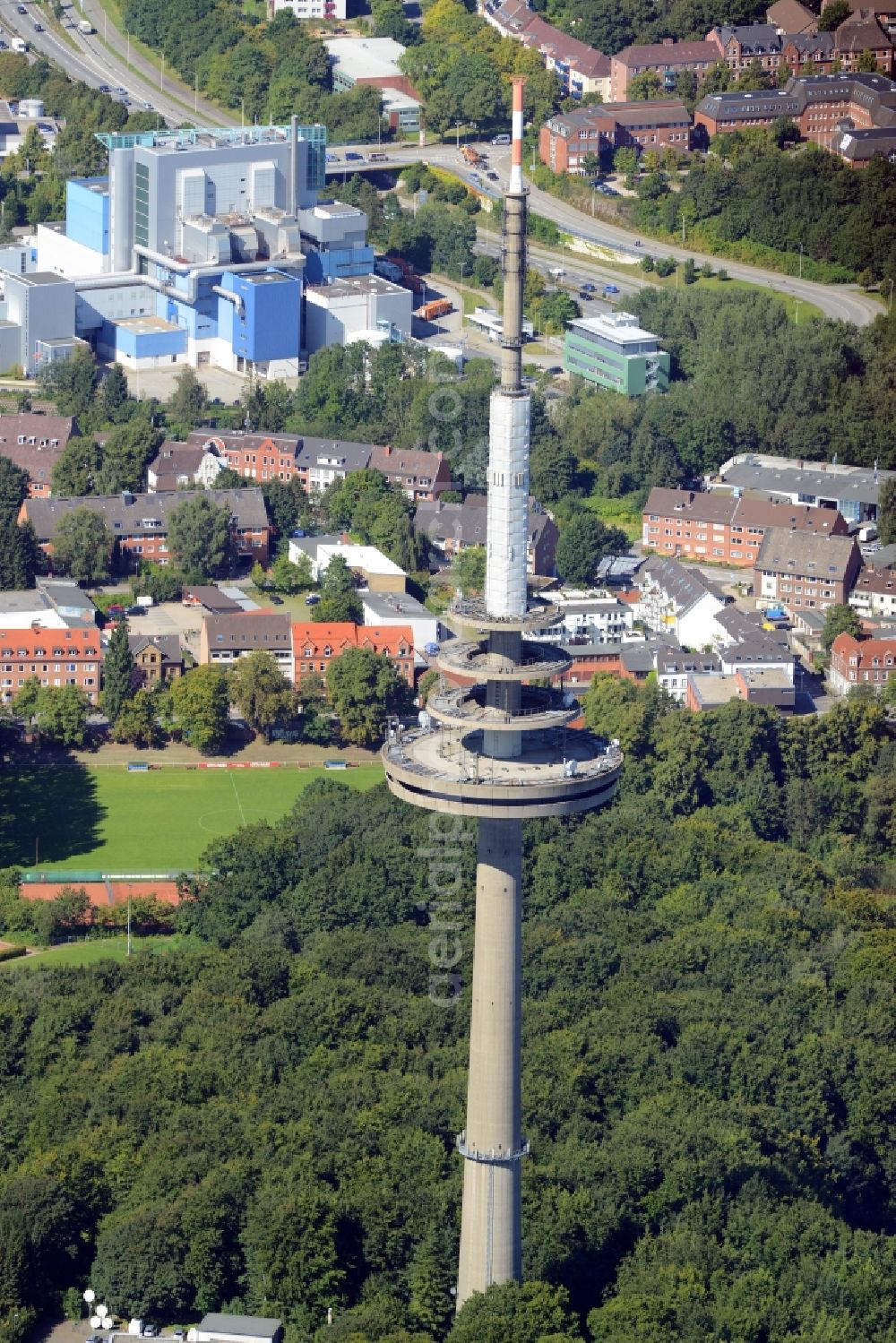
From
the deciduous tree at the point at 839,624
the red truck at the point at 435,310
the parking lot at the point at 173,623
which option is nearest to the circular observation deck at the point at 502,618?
the parking lot at the point at 173,623

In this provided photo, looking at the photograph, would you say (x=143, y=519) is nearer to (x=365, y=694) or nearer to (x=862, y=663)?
(x=365, y=694)

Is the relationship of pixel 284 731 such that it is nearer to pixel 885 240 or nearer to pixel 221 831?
pixel 221 831

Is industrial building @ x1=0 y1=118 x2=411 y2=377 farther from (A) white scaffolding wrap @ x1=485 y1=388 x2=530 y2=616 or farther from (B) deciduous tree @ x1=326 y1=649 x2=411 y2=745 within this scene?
(A) white scaffolding wrap @ x1=485 y1=388 x2=530 y2=616

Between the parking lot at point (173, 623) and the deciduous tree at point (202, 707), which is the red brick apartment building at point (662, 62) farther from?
the deciduous tree at point (202, 707)

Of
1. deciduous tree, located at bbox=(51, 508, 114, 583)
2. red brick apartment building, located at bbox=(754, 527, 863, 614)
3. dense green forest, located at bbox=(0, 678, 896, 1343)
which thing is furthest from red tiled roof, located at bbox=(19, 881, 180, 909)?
red brick apartment building, located at bbox=(754, 527, 863, 614)

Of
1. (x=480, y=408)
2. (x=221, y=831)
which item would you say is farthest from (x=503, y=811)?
(x=480, y=408)
